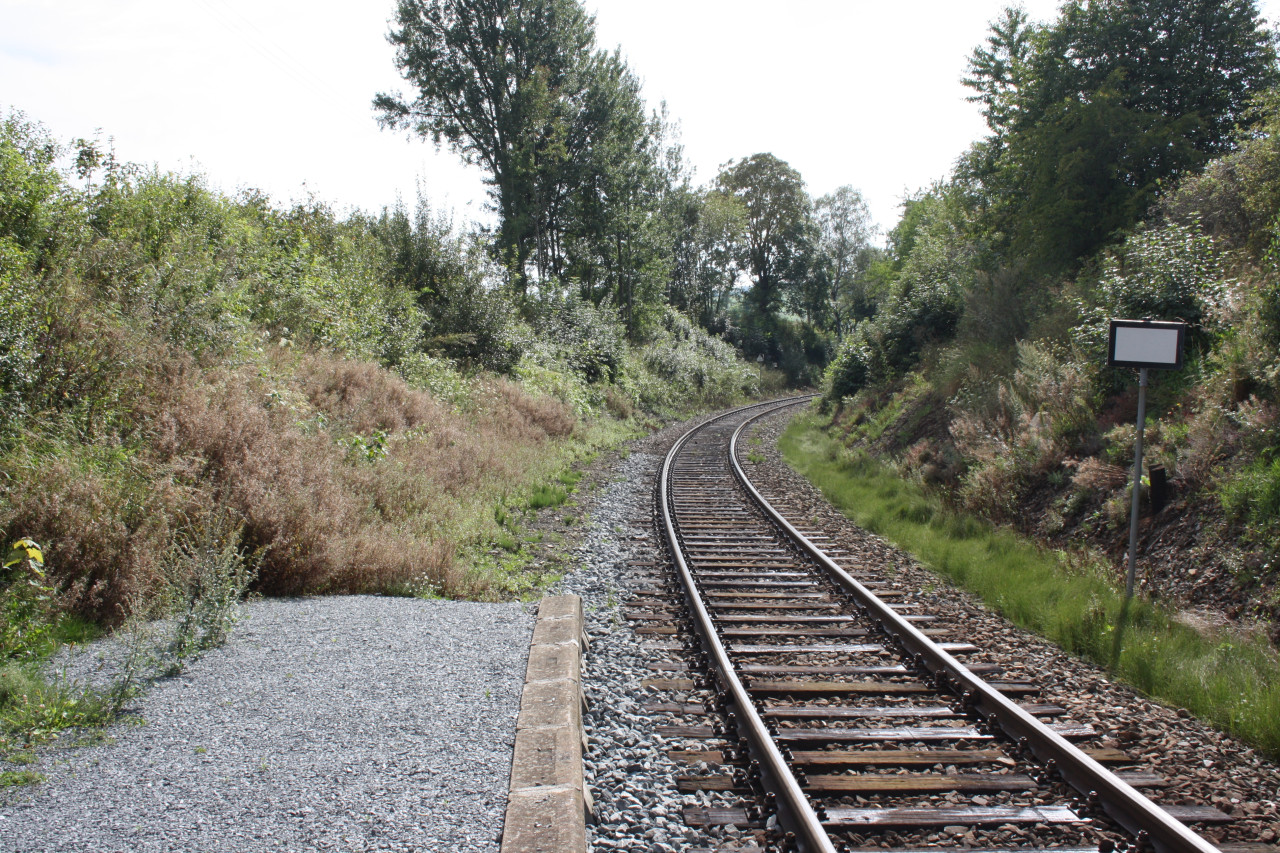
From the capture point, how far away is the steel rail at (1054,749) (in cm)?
328

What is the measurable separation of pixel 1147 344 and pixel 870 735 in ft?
14.9

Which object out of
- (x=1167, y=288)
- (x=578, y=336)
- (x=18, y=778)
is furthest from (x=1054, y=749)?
(x=578, y=336)

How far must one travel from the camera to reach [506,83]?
94.1 feet

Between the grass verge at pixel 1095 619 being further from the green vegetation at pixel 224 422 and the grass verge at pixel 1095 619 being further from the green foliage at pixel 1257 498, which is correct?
the green vegetation at pixel 224 422

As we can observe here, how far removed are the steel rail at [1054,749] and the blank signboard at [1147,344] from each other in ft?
9.94

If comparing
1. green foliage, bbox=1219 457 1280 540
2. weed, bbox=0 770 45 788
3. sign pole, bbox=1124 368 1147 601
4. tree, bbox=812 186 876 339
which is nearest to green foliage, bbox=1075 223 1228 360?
green foliage, bbox=1219 457 1280 540

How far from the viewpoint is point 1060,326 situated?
1233cm

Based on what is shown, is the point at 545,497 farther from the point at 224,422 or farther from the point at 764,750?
the point at 764,750

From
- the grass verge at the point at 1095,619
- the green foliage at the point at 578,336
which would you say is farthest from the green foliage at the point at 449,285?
the grass verge at the point at 1095,619

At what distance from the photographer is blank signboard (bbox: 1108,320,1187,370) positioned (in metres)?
6.36

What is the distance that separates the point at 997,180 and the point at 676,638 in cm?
1653

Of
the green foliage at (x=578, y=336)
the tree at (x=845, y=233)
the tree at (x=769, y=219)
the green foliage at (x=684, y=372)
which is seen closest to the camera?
the green foliage at (x=578, y=336)

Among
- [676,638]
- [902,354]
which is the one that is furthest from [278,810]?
[902,354]

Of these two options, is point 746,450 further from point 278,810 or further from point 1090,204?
point 278,810
